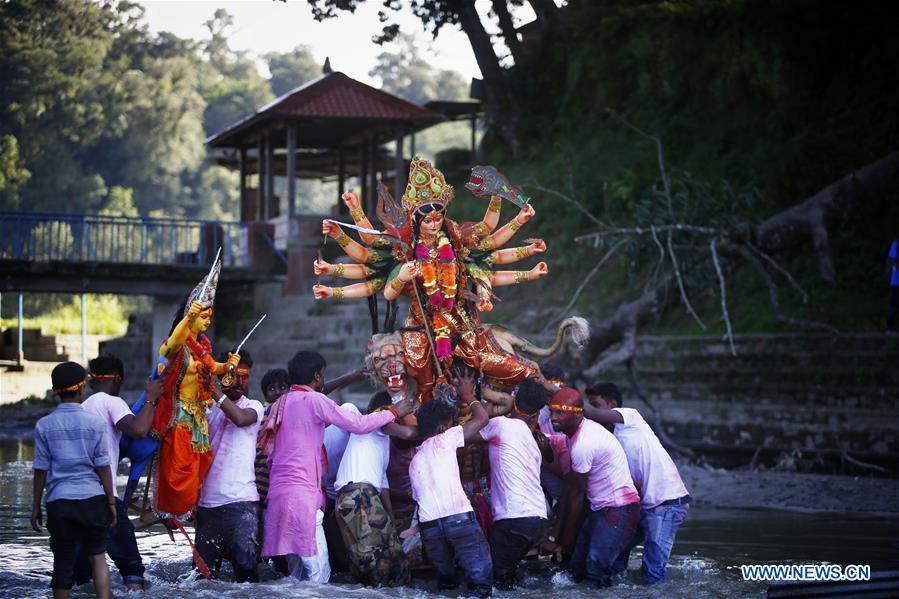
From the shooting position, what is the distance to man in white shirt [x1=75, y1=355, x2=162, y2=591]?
6.90m

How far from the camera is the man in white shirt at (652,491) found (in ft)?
25.5

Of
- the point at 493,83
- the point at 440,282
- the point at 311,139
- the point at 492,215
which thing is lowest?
the point at 440,282

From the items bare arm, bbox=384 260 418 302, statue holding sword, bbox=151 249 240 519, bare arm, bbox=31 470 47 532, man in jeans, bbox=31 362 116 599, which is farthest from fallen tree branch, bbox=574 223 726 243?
bare arm, bbox=31 470 47 532

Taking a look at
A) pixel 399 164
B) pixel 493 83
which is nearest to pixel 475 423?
pixel 399 164

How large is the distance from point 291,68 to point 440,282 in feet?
224

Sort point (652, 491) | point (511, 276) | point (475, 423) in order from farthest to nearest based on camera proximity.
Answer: point (511, 276), point (652, 491), point (475, 423)

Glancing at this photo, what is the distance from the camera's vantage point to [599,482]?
301 inches

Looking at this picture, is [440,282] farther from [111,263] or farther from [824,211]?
[111,263]

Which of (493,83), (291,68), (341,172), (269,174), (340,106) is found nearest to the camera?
(340,106)

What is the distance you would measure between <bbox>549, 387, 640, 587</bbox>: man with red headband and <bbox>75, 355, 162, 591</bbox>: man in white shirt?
2695mm

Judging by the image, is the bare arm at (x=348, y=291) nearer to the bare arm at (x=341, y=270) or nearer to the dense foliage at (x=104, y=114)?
the bare arm at (x=341, y=270)

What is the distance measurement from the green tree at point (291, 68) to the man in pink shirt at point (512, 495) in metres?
64.6

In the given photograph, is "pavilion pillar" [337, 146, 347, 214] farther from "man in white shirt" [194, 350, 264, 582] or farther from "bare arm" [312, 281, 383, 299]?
"man in white shirt" [194, 350, 264, 582]

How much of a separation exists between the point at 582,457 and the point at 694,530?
11.1ft
